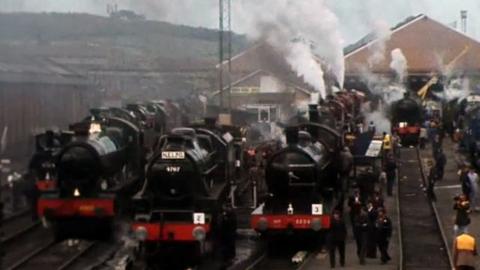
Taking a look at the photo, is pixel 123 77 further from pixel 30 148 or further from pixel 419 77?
pixel 419 77

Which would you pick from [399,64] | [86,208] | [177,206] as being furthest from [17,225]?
[399,64]

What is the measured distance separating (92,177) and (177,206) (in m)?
2.97

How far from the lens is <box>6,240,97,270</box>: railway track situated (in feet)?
61.7

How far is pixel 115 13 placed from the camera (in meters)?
32.6

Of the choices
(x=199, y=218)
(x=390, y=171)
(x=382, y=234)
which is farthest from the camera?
(x=390, y=171)

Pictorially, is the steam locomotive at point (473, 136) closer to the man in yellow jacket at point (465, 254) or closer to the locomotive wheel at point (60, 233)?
the locomotive wheel at point (60, 233)

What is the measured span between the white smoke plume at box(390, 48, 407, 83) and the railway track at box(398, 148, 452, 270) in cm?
2645

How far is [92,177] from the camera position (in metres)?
20.0

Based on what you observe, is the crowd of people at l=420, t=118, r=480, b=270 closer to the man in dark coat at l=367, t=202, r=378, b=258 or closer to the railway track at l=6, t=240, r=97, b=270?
the man in dark coat at l=367, t=202, r=378, b=258

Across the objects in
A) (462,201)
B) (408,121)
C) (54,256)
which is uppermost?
(408,121)

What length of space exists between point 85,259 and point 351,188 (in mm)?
9959

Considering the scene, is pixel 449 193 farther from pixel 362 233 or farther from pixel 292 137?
pixel 362 233

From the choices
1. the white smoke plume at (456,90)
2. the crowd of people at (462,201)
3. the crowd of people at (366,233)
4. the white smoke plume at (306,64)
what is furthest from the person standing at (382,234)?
the white smoke plume at (456,90)

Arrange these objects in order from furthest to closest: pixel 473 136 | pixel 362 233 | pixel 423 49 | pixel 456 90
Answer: pixel 423 49 → pixel 456 90 → pixel 473 136 → pixel 362 233
